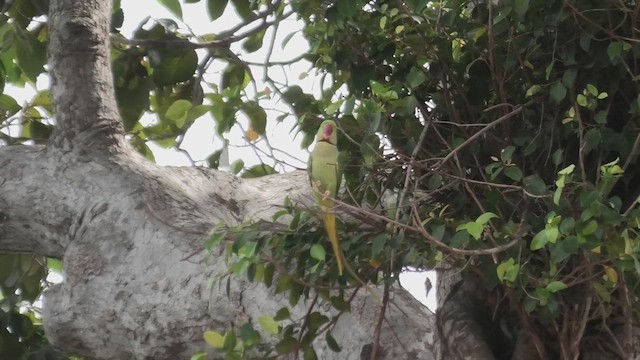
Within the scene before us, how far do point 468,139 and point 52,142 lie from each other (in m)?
0.79

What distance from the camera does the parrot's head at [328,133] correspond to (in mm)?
1185

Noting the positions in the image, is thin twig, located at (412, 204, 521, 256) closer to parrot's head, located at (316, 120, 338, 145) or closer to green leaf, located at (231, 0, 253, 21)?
parrot's head, located at (316, 120, 338, 145)

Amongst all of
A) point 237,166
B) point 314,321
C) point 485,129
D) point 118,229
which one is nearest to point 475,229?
point 485,129

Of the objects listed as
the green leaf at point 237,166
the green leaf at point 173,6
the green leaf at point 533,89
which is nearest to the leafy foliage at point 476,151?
the green leaf at point 533,89

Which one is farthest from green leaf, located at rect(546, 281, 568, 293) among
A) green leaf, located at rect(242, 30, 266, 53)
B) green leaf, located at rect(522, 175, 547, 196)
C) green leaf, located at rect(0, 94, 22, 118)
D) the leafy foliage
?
green leaf, located at rect(0, 94, 22, 118)

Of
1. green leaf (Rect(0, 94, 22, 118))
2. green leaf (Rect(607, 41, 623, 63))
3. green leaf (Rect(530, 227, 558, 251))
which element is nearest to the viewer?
green leaf (Rect(530, 227, 558, 251))

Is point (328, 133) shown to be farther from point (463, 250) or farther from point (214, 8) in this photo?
point (214, 8)

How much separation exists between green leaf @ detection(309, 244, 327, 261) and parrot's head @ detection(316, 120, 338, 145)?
12cm

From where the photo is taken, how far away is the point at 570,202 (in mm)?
1100

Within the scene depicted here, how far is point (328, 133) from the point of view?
3.89ft

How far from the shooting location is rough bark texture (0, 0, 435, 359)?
1473 mm

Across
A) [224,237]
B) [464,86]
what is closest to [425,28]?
[464,86]

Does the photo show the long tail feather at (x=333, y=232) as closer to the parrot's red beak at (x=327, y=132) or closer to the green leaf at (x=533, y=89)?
the parrot's red beak at (x=327, y=132)

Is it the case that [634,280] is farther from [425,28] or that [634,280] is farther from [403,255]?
[425,28]
